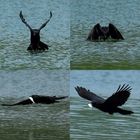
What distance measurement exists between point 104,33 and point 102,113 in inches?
41.6

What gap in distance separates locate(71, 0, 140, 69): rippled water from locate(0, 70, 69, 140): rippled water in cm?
30

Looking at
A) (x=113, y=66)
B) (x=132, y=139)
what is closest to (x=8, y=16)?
(x=113, y=66)

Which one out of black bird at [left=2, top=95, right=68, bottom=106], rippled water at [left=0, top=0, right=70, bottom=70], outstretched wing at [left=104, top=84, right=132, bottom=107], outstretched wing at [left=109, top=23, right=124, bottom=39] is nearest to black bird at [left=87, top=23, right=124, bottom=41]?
outstretched wing at [left=109, top=23, right=124, bottom=39]

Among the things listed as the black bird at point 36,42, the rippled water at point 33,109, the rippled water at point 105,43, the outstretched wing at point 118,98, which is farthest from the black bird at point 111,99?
the black bird at point 36,42

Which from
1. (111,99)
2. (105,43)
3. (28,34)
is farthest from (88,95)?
(28,34)

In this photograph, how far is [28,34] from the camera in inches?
224

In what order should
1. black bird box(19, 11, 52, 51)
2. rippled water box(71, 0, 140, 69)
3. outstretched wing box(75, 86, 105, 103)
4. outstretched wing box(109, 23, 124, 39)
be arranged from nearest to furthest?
outstretched wing box(75, 86, 105, 103)
rippled water box(71, 0, 140, 69)
black bird box(19, 11, 52, 51)
outstretched wing box(109, 23, 124, 39)

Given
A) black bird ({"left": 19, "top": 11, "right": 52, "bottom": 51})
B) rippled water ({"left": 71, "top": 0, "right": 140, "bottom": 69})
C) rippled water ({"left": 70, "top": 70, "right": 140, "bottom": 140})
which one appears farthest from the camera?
black bird ({"left": 19, "top": 11, "right": 52, "bottom": 51})

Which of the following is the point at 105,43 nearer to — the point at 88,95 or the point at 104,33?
the point at 104,33

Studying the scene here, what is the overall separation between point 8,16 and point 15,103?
1441 mm

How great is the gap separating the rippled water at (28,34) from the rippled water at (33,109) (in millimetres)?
143

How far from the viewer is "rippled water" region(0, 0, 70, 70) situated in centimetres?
525

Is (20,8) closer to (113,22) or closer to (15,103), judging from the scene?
(113,22)

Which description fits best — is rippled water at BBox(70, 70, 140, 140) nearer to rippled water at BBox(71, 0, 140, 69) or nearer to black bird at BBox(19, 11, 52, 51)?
rippled water at BBox(71, 0, 140, 69)
